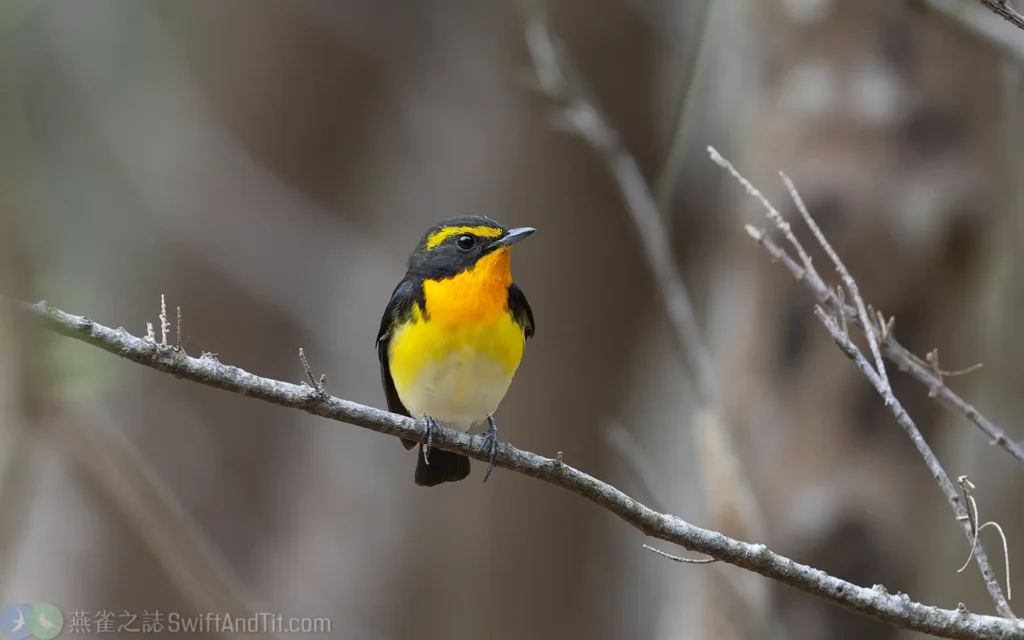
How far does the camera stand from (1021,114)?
654cm

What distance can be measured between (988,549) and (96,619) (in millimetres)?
5976

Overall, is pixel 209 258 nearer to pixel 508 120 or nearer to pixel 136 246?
pixel 136 246

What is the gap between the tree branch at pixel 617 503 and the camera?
7.54ft

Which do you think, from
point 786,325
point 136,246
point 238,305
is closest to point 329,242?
point 238,305

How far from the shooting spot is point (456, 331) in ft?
11.6

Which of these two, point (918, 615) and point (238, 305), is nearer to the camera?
point (918, 615)

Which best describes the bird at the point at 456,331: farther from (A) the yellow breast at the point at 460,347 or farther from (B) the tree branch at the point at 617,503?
(B) the tree branch at the point at 617,503

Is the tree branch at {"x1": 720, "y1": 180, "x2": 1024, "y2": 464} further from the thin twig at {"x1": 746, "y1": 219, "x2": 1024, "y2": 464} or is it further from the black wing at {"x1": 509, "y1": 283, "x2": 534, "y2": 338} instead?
the black wing at {"x1": 509, "y1": 283, "x2": 534, "y2": 338}

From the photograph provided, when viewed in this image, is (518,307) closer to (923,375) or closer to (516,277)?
(923,375)

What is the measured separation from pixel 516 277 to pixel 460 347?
317cm

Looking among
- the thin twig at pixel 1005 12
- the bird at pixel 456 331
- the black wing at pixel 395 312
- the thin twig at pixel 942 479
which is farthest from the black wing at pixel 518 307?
the thin twig at pixel 1005 12

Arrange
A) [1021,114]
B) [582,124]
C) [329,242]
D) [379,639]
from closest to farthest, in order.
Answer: [582,124] → [1021,114] → [379,639] → [329,242]

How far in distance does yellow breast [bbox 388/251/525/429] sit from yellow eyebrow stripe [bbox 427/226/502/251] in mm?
177

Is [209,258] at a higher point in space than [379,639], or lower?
higher
